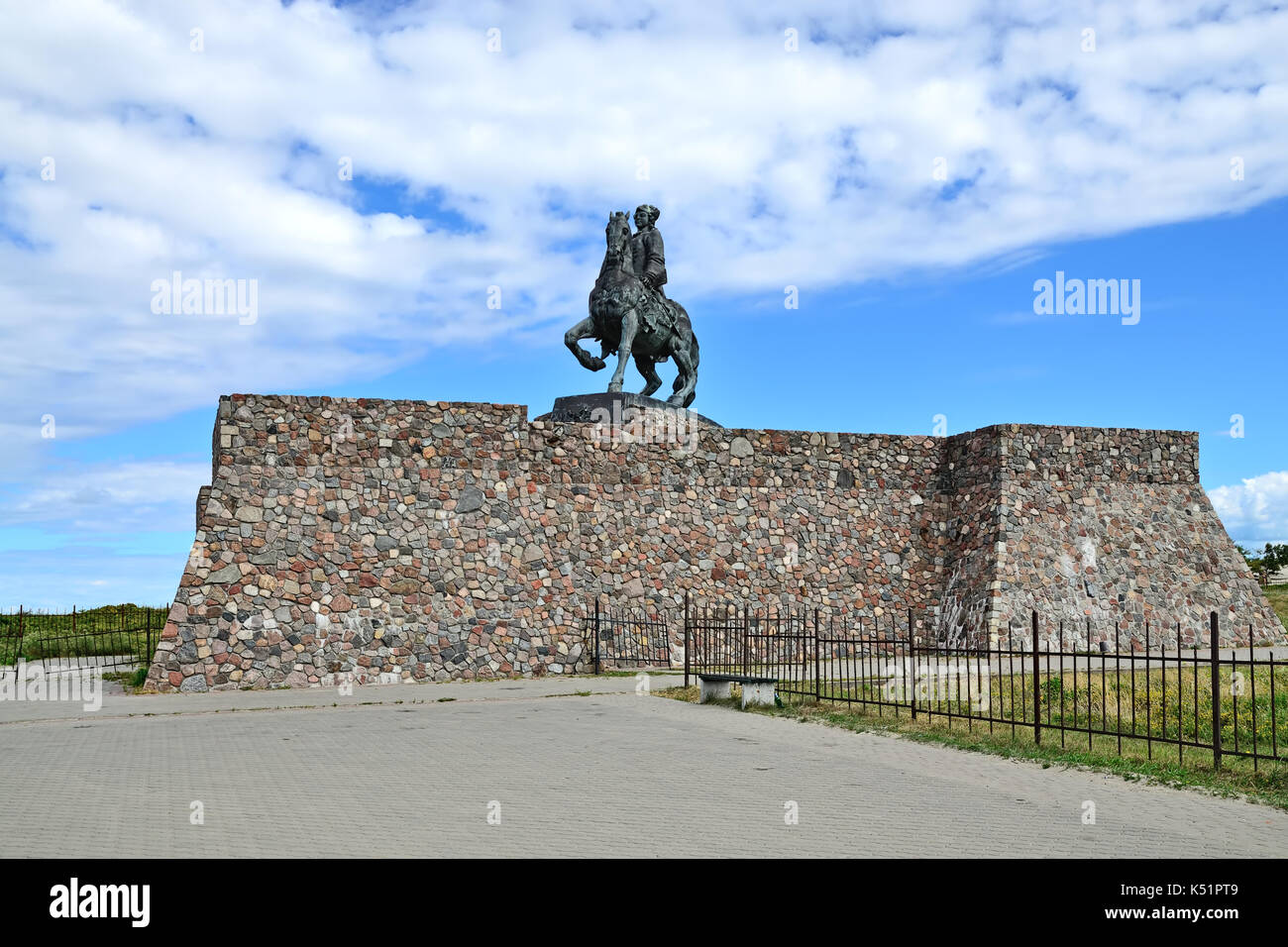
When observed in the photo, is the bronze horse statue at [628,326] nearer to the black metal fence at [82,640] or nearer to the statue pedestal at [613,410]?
the statue pedestal at [613,410]

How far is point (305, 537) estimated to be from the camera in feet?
65.5

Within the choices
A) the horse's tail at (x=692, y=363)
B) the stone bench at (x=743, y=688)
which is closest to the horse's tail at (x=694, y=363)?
the horse's tail at (x=692, y=363)

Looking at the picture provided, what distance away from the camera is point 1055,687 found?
17312 mm

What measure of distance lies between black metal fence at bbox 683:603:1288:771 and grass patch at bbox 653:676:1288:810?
0.09m

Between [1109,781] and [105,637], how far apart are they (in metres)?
25.3

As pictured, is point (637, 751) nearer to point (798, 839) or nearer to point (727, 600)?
point (798, 839)

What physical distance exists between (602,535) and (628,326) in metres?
4.46

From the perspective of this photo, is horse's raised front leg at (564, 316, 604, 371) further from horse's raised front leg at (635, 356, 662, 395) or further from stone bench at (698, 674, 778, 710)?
stone bench at (698, 674, 778, 710)

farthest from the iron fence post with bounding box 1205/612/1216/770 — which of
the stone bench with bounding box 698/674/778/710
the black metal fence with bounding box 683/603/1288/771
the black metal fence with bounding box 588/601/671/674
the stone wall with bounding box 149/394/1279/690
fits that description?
the stone wall with bounding box 149/394/1279/690

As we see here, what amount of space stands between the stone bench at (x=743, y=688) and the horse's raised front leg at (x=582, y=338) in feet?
29.7

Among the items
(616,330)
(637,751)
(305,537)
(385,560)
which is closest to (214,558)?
(305,537)

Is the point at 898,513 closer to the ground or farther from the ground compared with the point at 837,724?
farther from the ground

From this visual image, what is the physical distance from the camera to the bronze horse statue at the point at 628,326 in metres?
23.5

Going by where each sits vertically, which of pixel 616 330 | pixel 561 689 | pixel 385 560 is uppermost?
pixel 616 330
